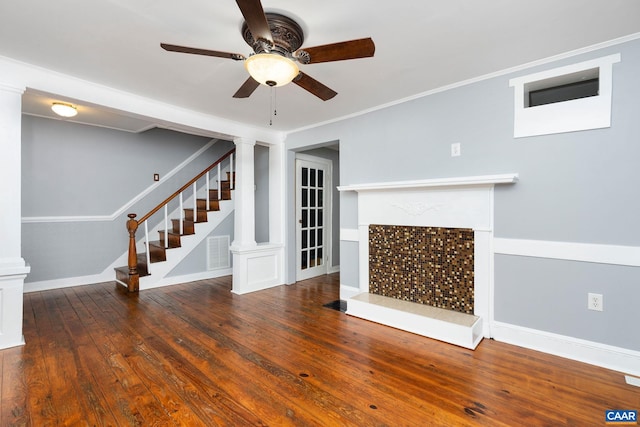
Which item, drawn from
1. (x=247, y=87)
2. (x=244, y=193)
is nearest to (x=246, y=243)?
(x=244, y=193)

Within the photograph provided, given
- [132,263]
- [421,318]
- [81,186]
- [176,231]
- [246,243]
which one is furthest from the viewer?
[176,231]

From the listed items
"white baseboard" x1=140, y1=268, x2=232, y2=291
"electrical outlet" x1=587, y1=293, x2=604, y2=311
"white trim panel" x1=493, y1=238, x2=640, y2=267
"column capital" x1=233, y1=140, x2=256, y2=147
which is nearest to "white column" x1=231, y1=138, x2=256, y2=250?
"column capital" x1=233, y1=140, x2=256, y2=147

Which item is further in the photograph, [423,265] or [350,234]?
[350,234]

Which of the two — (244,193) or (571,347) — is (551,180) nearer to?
(571,347)

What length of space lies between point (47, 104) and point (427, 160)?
4660 mm

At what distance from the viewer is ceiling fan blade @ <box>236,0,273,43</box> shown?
4.49ft

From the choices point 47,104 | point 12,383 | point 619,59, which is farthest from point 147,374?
point 619,59

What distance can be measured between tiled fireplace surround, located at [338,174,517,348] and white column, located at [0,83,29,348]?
2.99m

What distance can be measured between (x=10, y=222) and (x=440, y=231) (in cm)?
383

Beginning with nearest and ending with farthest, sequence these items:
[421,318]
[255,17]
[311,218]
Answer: [255,17]
[421,318]
[311,218]

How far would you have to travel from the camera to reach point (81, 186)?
458cm

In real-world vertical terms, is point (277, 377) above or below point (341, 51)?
below

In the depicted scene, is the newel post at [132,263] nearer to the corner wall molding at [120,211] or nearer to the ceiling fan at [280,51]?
the corner wall molding at [120,211]

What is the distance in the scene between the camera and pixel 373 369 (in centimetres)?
217
